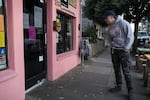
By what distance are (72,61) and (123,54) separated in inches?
171

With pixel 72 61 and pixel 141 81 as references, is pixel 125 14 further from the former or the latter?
pixel 141 81

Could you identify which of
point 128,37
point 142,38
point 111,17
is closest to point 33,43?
point 111,17

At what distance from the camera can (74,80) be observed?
7.63 meters

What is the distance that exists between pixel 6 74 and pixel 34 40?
185 cm

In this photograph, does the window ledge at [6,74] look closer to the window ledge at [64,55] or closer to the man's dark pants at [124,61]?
the man's dark pants at [124,61]

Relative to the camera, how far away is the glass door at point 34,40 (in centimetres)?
602

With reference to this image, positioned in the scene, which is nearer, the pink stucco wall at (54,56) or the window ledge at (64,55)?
the pink stucco wall at (54,56)

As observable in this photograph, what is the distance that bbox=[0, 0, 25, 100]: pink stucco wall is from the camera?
15.4 ft

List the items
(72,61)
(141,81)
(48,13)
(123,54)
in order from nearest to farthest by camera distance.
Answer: (123,54)
(48,13)
(141,81)
(72,61)

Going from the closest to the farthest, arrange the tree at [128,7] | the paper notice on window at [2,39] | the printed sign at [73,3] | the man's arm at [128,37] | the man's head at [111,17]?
the paper notice on window at [2,39] < the man's arm at [128,37] < the man's head at [111,17] < the printed sign at [73,3] < the tree at [128,7]

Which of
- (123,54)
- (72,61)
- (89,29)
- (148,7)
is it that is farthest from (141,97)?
(148,7)

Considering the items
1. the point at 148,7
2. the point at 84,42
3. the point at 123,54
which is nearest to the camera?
the point at 123,54

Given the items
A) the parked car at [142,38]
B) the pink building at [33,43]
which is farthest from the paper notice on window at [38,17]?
the parked car at [142,38]

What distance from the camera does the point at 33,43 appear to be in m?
6.38
